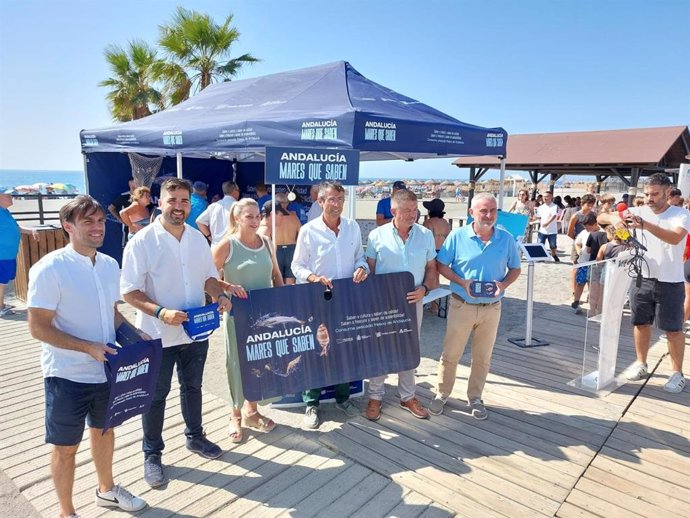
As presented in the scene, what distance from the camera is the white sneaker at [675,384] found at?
405 cm

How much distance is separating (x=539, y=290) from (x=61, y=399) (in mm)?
7792

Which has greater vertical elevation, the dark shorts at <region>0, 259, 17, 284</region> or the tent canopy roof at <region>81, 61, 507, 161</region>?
the tent canopy roof at <region>81, 61, 507, 161</region>

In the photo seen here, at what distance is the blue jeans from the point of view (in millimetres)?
2730

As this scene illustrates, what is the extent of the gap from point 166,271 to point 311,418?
5.26 feet

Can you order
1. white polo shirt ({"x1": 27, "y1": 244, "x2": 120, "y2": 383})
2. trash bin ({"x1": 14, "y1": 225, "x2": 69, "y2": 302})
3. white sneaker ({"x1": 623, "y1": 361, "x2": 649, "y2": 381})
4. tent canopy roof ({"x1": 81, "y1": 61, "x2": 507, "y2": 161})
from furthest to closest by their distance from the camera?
trash bin ({"x1": 14, "y1": 225, "x2": 69, "y2": 302}) < tent canopy roof ({"x1": 81, "y1": 61, "x2": 507, "y2": 161}) < white sneaker ({"x1": 623, "y1": 361, "x2": 649, "y2": 381}) < white polo shirt ({"x1": 27, "y1": 244, "x2": 120, "y2": 383})

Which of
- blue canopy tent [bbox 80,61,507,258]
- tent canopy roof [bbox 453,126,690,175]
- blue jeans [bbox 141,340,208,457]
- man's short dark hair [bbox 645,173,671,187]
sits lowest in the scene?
blue jeans [bbox 141,340,208,457]

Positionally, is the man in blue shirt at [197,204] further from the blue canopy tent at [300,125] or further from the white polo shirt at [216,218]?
the blue canopy tent at [300,125]

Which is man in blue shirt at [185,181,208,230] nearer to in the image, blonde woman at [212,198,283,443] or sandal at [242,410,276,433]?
blonde woman at [212,198,283,443]

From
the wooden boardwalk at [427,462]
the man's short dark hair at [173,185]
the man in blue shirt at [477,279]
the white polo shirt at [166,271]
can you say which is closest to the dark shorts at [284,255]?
the wooden boardwalk at [427,462]

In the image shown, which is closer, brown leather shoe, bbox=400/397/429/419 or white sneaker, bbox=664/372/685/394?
brown leather shoe, bbox=400/397/429/419

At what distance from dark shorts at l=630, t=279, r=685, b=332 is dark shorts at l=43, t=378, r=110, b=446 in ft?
14.1

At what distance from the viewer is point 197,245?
8.89 feet

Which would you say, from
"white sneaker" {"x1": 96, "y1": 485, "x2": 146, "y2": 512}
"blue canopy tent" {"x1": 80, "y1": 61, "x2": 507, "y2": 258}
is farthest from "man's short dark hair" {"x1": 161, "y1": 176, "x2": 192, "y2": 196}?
"blue canopy tent" {"x1": 80, "y1": 61, "x2": 507, "y2": 258}

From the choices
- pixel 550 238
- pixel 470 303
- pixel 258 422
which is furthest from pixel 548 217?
pixel 258 422
